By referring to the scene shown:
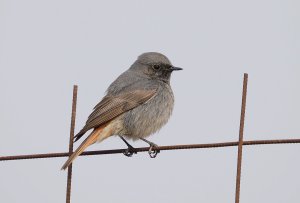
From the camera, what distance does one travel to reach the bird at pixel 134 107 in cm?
638

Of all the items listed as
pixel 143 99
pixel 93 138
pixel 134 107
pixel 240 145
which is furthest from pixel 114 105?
pixel 240 145

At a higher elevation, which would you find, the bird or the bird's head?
the bird's head

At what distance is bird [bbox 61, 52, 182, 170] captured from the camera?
6383mm

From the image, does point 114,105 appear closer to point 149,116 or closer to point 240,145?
point 149,116

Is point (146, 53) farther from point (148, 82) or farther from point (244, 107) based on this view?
point (244, 107)

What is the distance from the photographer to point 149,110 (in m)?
6.97

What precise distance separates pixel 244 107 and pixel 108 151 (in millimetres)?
1320

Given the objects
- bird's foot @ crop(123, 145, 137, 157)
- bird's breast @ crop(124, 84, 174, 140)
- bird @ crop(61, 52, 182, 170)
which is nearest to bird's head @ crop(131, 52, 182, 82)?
bird @ crop(61, 52, 182, 170)

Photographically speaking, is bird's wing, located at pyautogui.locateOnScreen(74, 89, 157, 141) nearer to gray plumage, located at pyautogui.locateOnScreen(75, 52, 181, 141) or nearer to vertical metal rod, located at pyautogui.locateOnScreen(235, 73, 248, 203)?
gray plumage, located at pyautogui.locateOnScreen(75, 52, 181, 141)

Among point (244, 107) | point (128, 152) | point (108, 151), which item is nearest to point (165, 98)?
point (128, 152)

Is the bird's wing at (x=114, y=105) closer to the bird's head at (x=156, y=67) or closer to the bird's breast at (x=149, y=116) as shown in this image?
the bird's breast at (x=149, y=116)

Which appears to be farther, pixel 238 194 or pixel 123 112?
pixel 123 112

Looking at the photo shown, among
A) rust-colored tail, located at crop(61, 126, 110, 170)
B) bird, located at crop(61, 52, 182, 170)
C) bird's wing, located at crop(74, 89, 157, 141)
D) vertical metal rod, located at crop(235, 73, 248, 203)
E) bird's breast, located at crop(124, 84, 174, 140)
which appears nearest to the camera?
vertical metal rod, located at crop(235, 73, 248, 203)

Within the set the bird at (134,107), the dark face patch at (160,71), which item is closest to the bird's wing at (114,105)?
the bird at (134,107)
